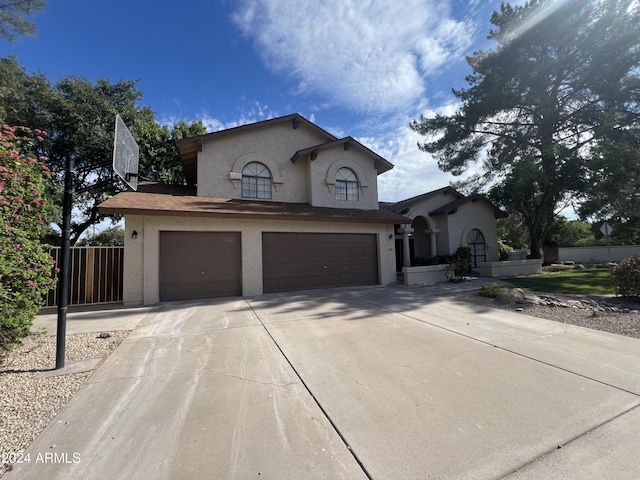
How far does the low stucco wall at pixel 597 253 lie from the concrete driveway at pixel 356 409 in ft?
97.6

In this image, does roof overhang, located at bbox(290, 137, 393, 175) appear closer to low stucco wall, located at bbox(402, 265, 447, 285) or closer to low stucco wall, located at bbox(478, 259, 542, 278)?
low stucco wall, located at bbox(402, 265, 447, 285)

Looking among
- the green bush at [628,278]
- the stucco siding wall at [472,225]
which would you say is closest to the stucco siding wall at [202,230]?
the stucco siding wall at [472,225]

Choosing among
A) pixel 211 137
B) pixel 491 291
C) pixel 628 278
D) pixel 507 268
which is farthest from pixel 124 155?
pixel 507 268

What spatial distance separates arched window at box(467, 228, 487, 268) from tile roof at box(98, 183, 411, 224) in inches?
303

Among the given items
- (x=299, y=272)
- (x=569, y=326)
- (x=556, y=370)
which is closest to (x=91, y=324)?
(x=299, y=272)

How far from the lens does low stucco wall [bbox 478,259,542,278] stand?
15.3 meters

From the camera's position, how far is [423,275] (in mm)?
13180

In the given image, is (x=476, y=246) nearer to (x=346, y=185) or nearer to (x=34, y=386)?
(x=346, y=185)

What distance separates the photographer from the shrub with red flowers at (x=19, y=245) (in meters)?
4.08

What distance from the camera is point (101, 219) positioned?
21.0 m

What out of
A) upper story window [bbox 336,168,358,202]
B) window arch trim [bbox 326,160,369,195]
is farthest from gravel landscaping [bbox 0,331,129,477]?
upper story window [bbox 336,168,358,202]

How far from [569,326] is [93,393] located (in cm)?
856

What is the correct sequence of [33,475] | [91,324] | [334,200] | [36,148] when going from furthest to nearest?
[36,148]
[334,200]
[91,324]
[33,475]

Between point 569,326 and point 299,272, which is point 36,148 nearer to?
point 299,272
